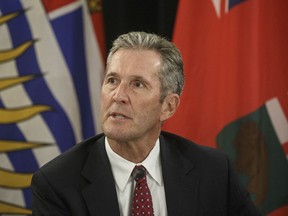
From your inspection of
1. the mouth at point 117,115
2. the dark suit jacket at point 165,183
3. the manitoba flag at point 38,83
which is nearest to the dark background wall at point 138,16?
the manitoba flag at point 38,83

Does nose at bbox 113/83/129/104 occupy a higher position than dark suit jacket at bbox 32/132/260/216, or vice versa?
nose at bbox 113/83/129/104

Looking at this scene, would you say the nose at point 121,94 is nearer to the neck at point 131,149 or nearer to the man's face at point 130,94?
the man's face at point 130,94

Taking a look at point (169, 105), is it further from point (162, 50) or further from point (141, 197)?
point (141, 197)

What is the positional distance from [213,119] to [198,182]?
2.57ft

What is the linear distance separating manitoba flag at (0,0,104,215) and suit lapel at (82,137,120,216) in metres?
0.89

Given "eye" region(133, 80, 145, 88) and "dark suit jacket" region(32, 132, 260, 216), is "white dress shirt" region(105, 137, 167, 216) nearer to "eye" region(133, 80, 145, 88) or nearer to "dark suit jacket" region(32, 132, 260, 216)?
"dark suit jacket" region(32, 132, 260, 216)

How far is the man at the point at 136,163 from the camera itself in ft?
5.36

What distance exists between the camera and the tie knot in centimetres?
173

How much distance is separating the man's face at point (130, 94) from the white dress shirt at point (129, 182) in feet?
0.38

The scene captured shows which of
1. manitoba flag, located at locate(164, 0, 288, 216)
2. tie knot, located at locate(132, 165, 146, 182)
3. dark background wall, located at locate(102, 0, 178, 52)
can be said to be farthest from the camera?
dark background wall, located at locate(102, 0, 178, 52)

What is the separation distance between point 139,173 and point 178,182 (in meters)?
0.15

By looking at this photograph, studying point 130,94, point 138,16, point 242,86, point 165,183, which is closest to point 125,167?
point 165,183

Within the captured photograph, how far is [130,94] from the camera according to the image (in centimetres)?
166

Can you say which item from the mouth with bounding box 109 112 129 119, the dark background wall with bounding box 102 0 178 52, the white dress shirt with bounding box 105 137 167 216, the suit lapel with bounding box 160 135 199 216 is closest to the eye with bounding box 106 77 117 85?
the mouth with bounding box 109 112 129 119
